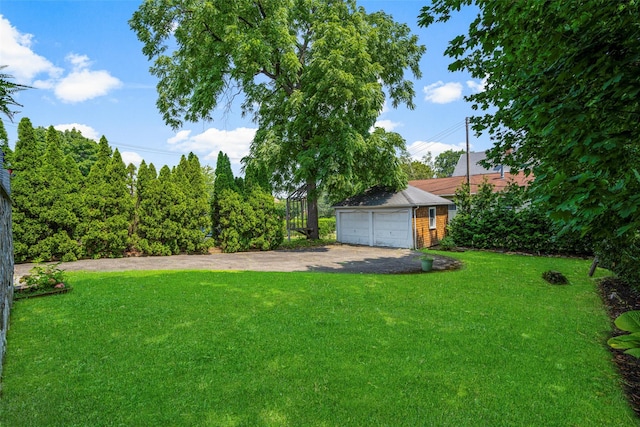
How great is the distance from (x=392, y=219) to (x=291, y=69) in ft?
27.2

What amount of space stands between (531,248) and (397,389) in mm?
12500

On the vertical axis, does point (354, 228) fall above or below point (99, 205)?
below

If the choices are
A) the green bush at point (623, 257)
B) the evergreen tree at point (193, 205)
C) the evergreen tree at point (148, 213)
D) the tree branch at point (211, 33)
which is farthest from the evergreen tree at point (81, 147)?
the green bush at point (623, 257)

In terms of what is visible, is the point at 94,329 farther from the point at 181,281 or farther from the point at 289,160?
the point at 289,160

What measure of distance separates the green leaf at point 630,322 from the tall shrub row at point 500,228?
9847 millimetres

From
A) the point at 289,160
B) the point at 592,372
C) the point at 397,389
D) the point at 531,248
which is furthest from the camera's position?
the point at 289,160

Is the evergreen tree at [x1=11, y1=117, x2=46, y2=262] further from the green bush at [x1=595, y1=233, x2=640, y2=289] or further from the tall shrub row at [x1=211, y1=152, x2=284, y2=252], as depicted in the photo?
the green bush at [x1=595, y1=233, x2=640, y2=289]

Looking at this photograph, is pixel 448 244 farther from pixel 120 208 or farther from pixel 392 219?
pixel 120 208

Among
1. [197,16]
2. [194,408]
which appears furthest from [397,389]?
[197,16]

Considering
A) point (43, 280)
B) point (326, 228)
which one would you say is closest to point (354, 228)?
point (326, 228)

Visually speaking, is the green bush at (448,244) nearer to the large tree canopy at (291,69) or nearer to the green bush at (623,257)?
the large tree canopy at (291,69)

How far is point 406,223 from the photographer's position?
49.0 feet

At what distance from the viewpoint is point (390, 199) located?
15602 millimetres

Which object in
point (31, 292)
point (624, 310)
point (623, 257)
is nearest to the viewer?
point (624, 310)
